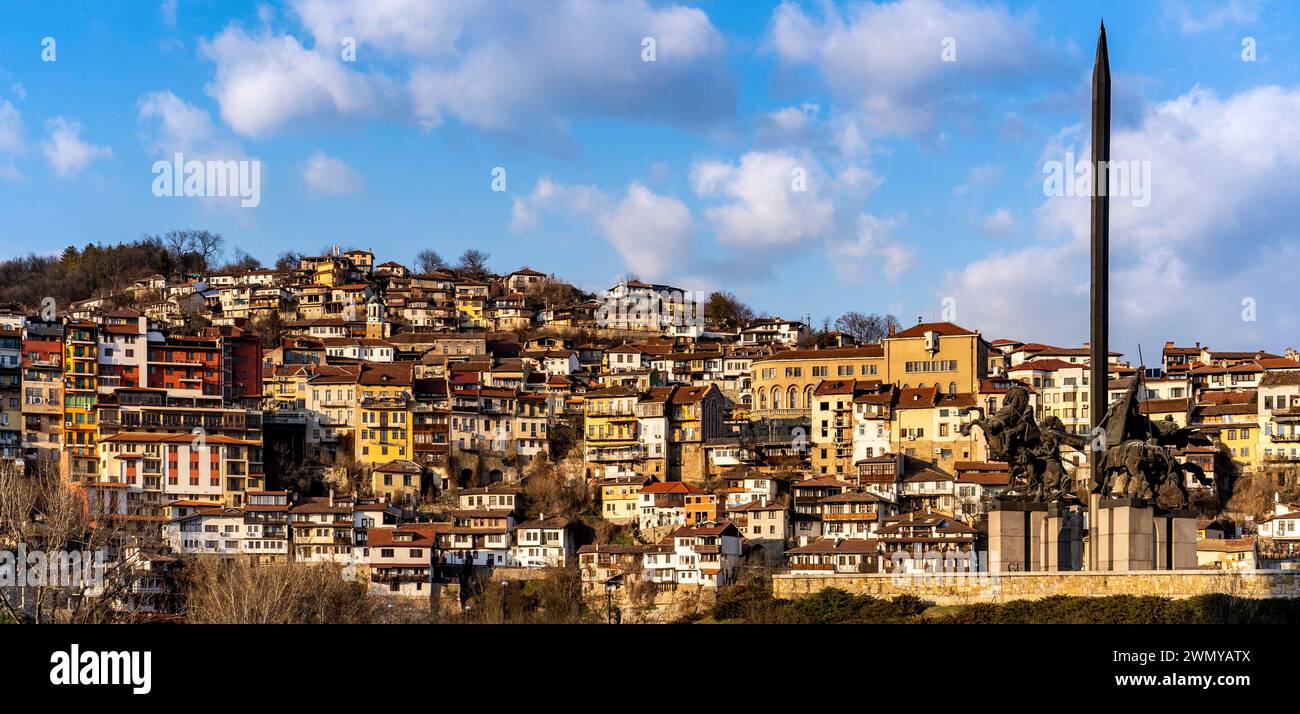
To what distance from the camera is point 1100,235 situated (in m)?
34.4

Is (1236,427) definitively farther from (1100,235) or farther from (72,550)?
(72,550)

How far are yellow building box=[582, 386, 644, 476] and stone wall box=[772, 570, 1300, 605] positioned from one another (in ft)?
120

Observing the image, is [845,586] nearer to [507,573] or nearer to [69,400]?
[507,573]

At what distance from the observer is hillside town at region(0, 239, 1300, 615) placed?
6084cm

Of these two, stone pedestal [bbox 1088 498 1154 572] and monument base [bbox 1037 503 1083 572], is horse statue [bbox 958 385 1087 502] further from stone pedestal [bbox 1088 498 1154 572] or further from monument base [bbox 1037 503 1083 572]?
stone pedestal [bbox 1088 498 1154 572]

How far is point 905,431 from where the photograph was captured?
71.1 m

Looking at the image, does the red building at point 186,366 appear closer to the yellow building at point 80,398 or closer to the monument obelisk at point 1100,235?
the yellow building at point 80,398

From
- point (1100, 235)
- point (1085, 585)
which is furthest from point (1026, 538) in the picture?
point (1100, 235)

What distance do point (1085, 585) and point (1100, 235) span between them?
6.41 m

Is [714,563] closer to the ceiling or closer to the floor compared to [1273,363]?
closer to the floor

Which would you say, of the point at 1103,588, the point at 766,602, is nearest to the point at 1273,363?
the point at 766,602

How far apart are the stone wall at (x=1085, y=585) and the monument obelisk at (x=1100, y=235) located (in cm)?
167

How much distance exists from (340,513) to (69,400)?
51.1 ft
